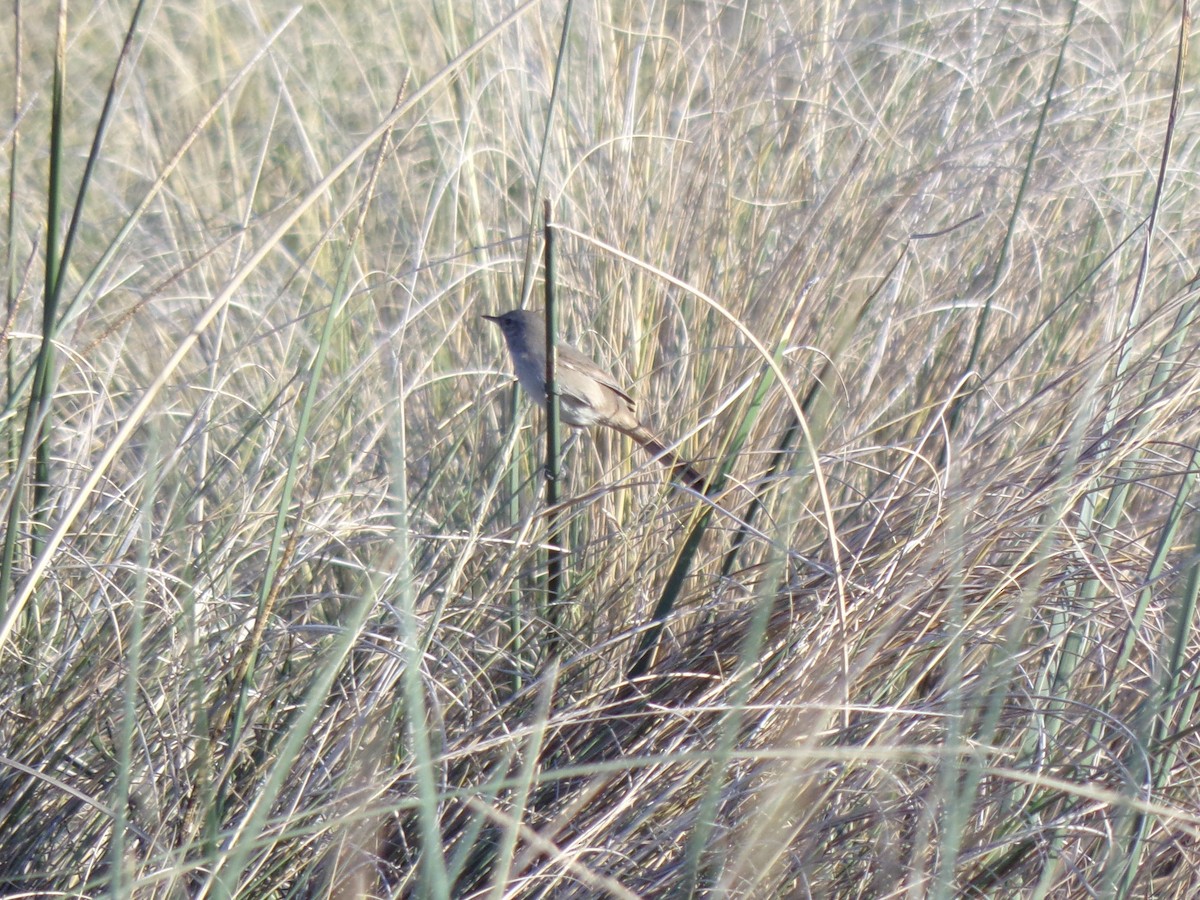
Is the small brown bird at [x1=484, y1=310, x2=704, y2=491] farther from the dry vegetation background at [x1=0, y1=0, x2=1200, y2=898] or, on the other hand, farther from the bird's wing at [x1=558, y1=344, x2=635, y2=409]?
the dry vegetation background at [x1=0, y1=0, x2=1200, y2=898]

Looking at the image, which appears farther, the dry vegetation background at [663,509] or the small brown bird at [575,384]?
the small brown bird at [575,384]

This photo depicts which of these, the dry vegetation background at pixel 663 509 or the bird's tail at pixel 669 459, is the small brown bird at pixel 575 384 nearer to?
the bird's tail at pixel 669 459

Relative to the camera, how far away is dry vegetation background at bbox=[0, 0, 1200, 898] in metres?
1.47

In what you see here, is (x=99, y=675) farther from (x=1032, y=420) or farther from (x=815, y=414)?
(x=1032, y=420)

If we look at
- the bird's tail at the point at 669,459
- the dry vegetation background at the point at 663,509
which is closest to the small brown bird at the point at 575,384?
the bird's tail at the point at 669,459

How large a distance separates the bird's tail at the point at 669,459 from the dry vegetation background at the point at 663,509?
5cm

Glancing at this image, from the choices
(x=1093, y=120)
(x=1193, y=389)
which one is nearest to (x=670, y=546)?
(x=1193, y=389)

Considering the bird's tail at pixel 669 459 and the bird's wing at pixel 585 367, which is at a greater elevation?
the bird's wing at pixel 585 367

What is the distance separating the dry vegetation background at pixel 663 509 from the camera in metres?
1.47

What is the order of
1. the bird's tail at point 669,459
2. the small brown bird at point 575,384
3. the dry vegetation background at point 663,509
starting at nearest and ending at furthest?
the dry vegetation background at point 663,509 < the bird's tail at point 669,459 < the small brown bird at point 575,384

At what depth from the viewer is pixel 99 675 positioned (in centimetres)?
172

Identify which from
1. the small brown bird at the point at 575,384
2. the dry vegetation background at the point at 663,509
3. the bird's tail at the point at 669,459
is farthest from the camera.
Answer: the small brown bird at the point at 575,384

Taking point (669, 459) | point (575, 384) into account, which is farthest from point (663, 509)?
point (575, 384)

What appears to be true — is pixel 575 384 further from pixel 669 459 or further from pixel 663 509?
pixel 663 509
